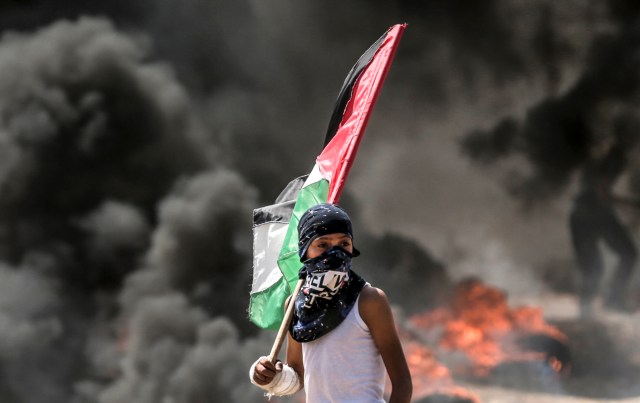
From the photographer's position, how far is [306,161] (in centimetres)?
1120

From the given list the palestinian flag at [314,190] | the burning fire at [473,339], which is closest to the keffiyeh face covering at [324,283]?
the palestinian flag at [314,190]

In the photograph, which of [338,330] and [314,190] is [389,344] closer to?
[338,330]

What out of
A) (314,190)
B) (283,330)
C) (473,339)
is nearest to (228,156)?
(473,339)

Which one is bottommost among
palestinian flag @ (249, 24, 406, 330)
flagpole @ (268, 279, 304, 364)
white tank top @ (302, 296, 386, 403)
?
white tank top @ (302, 296, 386, 403)

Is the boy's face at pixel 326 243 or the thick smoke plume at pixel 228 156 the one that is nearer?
the boy's face at pixel 326 243

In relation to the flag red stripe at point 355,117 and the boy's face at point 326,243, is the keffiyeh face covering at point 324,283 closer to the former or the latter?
the boy's face at point 326,243

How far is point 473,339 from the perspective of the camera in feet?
35.1

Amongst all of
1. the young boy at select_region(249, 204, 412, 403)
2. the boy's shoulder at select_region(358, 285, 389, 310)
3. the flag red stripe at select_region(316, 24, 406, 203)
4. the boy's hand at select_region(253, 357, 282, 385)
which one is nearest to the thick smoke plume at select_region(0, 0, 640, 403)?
the flag red stripe at select_region(316, 24, 406, 203)

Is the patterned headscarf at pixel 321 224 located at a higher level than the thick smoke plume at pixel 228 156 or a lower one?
lower

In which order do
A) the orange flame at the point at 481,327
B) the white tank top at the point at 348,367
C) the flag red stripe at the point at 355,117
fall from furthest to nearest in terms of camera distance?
1. the orange flame at the point at 481,327
2. the flag red stripe at the point at 355,117
3. the white tank top at the point at 348,367

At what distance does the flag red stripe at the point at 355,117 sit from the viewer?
3.14 metres

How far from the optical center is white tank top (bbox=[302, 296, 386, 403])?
223cm

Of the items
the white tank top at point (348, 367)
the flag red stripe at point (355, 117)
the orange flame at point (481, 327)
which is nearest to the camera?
the white tank top at point (348, 367)

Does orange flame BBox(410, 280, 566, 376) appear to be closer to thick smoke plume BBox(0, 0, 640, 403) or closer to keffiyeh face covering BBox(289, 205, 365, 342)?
thick smoke plume BBox(0, 0, 640, 403)
